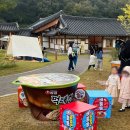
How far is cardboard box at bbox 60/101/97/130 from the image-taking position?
5.08 m

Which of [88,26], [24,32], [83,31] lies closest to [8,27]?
[24,32]

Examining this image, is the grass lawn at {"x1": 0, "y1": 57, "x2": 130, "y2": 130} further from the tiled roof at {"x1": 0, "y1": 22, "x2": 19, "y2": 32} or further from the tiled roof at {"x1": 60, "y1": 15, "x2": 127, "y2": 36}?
the tiled roof at {"x1": 0, "y1": 22, "x2": 19, "y2": 32}

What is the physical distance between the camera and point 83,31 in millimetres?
30297

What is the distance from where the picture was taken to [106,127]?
5.87 meters

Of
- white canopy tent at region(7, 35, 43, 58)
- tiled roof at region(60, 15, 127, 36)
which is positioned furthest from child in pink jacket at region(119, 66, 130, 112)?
tiled roof at region(60, 15, 127, 36)

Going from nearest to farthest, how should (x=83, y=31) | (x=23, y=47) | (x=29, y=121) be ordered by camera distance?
(x=29, y=121) < (x=23, y=47) < (x=83, y=31)

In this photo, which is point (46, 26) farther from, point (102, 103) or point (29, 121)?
point (29, 121)

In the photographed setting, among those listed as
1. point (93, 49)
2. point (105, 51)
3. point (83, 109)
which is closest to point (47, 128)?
point (83, 109)

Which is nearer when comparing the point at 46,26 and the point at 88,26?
the point at 88,26

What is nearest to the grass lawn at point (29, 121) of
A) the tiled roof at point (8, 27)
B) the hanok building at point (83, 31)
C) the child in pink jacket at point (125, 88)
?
the child in pink jacket at point (125, 88)

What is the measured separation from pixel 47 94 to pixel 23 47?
39.8ft

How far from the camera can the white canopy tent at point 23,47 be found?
17.1 metres

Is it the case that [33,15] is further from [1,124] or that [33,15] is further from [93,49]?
[1,124]

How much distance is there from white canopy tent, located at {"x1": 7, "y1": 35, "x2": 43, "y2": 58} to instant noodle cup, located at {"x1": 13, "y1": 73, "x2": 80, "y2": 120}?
35.9ft
